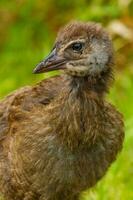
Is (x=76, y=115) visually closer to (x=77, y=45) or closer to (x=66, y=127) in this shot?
(x=66, y=127)

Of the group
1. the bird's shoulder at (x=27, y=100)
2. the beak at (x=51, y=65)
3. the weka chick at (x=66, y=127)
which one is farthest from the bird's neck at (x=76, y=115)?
the bird's shoulder at (x=27, y=100)

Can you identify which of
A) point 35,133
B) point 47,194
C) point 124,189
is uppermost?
point 35,133

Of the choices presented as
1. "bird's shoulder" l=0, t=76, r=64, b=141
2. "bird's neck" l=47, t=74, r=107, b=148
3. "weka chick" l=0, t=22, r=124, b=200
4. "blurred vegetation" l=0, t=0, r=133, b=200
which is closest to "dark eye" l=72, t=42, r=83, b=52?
"weka chick" l=0, t=22, r=124, b=200

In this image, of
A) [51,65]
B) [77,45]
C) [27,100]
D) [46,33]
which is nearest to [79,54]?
[77,45]

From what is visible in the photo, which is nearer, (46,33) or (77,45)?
(77,45)

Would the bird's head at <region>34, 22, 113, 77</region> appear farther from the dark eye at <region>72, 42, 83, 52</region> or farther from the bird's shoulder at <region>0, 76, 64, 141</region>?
the bird's shoulder at <region>0, 76, 64, 141</region>

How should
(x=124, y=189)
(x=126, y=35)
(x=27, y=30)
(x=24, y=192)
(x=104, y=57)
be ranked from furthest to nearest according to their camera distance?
(x=27, y=30) → (x=126, y=35) → (x=124, y=189) → (x=24, y=192) → (x=104, y=57)

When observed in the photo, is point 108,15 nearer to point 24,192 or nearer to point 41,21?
point 41,21

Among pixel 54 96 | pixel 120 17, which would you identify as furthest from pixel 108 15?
pixel 54 96
